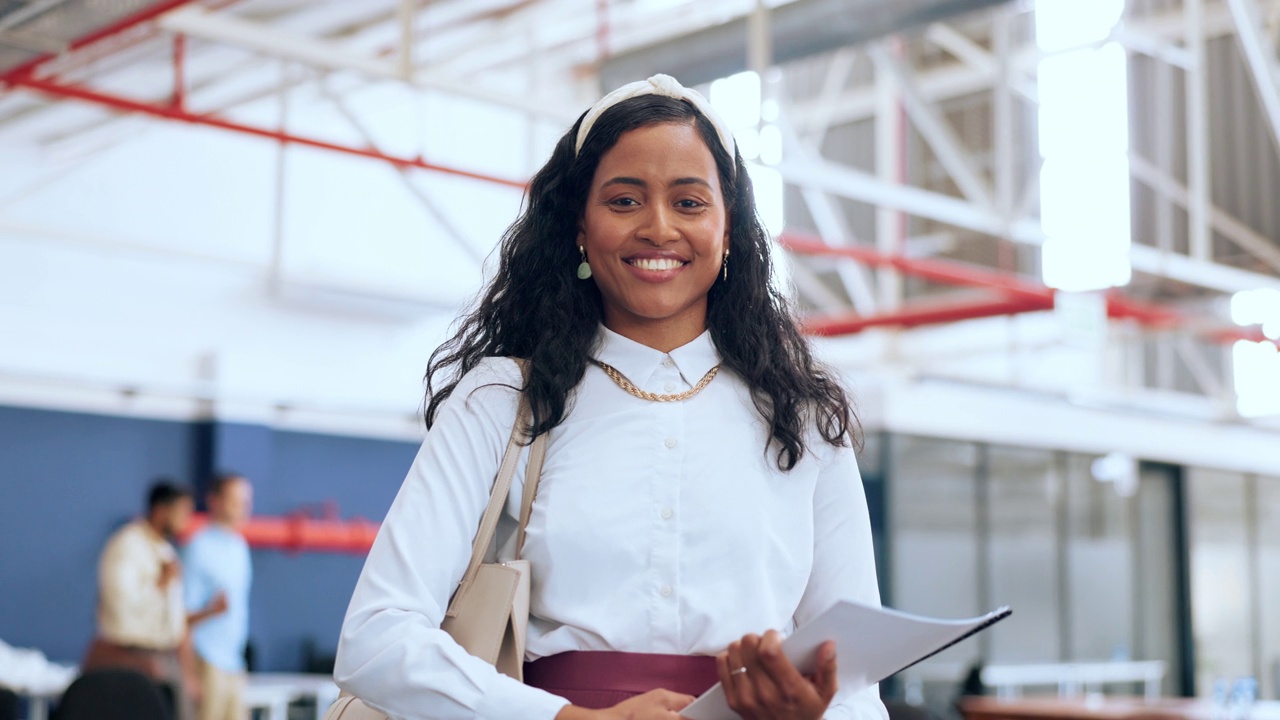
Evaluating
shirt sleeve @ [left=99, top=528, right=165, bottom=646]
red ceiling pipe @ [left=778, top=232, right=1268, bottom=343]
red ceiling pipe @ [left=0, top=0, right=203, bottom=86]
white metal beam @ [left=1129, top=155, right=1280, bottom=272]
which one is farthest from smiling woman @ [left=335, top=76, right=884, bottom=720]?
white metal beam @ [left=1129, top=155, right=1280, bottom=272]

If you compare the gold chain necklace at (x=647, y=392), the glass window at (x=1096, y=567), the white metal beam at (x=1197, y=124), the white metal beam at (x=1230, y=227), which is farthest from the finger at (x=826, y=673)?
the glass window at (x=1096, y=567)

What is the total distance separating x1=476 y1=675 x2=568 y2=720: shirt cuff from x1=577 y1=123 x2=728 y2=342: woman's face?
417 millimetres

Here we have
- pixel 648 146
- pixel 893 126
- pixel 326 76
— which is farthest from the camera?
pixel 893 126

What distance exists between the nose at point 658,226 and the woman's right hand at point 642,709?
17.8 inches

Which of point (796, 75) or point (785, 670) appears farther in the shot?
point (796, 75)

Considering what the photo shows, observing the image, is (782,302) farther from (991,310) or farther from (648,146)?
(991,310)

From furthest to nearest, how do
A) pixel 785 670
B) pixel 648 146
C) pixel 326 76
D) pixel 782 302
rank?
1. pixel 326 76
2. pixel 782 302
3. pixel 648 146
4. pixel 785 670

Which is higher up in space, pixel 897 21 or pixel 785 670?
pixel 897 21

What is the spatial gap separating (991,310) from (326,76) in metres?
4.86

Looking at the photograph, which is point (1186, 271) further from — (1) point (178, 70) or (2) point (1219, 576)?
(1) point (178, 70)

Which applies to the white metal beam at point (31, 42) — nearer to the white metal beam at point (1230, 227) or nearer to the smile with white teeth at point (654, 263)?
the smile with white teeth at point (654, 263)

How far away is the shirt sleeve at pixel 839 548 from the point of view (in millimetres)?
1556

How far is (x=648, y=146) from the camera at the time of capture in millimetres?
1526

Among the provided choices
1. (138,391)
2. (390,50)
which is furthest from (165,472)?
(390,50)
